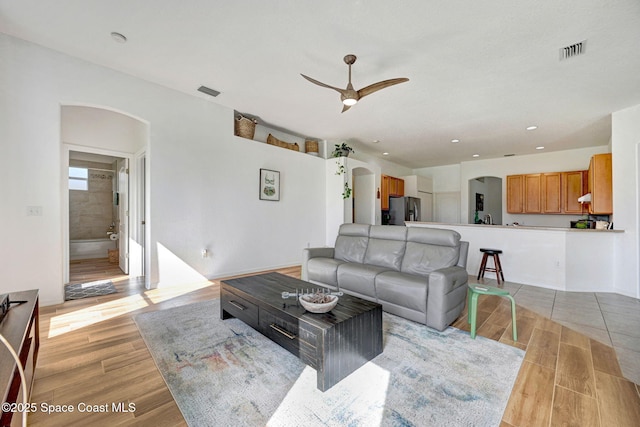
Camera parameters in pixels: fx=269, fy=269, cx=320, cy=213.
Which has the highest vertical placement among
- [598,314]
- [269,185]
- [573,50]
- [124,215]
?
[573,50]

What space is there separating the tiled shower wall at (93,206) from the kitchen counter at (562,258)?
27.6ft

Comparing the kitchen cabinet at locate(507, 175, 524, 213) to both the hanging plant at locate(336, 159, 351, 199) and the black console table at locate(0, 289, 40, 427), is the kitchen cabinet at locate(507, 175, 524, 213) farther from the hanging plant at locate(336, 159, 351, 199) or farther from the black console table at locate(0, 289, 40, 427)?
the black console table at locate(0, 289, 40, 427)

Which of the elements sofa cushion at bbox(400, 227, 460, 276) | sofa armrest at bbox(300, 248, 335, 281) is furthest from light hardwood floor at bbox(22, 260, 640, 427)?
sofa armrest at bbox(300, 248, 335, 281)

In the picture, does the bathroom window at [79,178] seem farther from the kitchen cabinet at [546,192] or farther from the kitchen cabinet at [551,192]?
the kitchen cabinet at [551,192]

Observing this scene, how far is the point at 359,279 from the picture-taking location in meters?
3.10

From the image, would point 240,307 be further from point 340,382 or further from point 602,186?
point 602,186

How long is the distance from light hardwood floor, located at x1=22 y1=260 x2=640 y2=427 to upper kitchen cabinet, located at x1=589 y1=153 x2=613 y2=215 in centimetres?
295

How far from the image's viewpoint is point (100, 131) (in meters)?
4.35

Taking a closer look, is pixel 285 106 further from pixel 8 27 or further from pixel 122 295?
pixel 122 295

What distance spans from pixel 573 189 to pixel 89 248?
1123 cm

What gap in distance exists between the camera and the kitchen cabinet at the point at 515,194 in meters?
6.91

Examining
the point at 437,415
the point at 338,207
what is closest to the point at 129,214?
the point at 338,207

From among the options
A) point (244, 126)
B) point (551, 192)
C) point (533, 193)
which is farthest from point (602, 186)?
point (244, 126)

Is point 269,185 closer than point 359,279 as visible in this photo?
No
